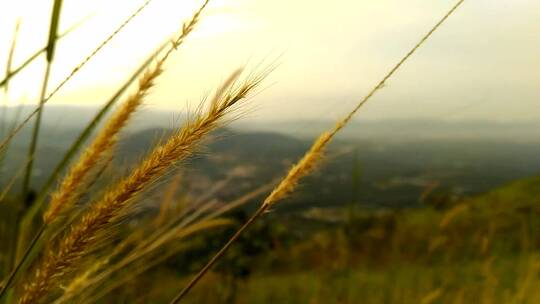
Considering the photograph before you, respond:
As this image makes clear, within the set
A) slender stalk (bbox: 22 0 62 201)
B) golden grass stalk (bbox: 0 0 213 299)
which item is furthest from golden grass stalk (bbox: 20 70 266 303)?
slender stalk (bbox: 22 0 62 201)

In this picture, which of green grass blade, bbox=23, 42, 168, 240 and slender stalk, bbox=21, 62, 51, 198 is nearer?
green grass blade, bbox=23, 42, 168, 240

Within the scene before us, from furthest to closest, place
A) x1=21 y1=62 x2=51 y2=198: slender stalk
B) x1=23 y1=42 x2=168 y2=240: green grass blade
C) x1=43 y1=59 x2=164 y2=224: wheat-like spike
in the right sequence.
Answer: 1. x1=21 y1=62 x2=51 y2=198: slender stalk
2. x1=23 y1=42 x2=168 y2=240: green grass blade
3. x1=43 y1=59 x2=164 y2=224: wheat-like spike

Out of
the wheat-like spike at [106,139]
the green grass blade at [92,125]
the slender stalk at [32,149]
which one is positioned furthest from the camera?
the slender stalk at [32,149]

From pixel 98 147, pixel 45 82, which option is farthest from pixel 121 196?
pixel 45 82

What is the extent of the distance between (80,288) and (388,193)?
49.9 meters

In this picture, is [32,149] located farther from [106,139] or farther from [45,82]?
[106,139]

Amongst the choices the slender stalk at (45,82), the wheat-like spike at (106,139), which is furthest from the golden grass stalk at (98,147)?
the slender stalk at (45,82)

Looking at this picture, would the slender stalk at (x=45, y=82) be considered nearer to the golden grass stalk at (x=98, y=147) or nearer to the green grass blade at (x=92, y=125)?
the green grass blade at (x=92, y=125)

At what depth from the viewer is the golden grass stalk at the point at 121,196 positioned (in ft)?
2.08

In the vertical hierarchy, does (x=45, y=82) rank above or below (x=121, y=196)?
above

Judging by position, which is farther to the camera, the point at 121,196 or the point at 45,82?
the point at 45,82

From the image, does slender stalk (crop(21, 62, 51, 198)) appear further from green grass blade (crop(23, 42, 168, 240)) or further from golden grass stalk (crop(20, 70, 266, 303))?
golden grass stalk (crop(20, 70, 266, 303))

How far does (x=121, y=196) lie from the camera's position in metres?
0.64

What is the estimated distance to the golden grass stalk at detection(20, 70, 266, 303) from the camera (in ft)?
2.08
